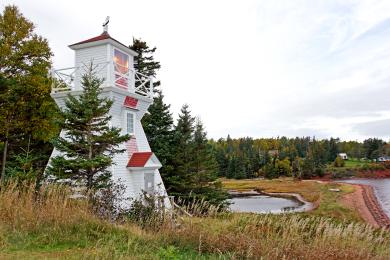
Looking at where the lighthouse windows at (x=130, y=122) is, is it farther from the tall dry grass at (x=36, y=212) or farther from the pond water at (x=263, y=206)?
the pond water at (x=263, y=206)

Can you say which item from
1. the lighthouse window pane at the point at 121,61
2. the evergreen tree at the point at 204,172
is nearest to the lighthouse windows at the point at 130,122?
the lighthouse window pane at the point at 121,61

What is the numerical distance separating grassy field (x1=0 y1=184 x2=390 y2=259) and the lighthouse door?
9975 mm

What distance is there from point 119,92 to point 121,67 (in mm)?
1827

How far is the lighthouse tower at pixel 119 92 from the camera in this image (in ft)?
55.2

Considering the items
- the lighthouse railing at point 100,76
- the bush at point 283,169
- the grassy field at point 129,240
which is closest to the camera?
the grassy field at point 129,240

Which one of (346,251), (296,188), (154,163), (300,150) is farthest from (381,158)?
(346,251)

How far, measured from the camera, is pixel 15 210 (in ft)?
22.4

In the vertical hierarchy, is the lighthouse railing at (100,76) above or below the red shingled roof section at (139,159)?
above

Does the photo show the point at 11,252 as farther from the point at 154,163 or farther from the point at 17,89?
the point at 17,89

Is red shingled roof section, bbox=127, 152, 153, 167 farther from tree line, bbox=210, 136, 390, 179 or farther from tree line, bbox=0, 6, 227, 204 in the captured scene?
tree line, bbox=210, 136, 390, 179

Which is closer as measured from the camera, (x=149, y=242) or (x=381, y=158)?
(x=149, y=242)

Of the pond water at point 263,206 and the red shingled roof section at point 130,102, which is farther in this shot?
the pond water at point 263,206

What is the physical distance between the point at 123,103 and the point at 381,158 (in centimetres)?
12259

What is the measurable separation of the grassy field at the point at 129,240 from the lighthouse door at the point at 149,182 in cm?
997
